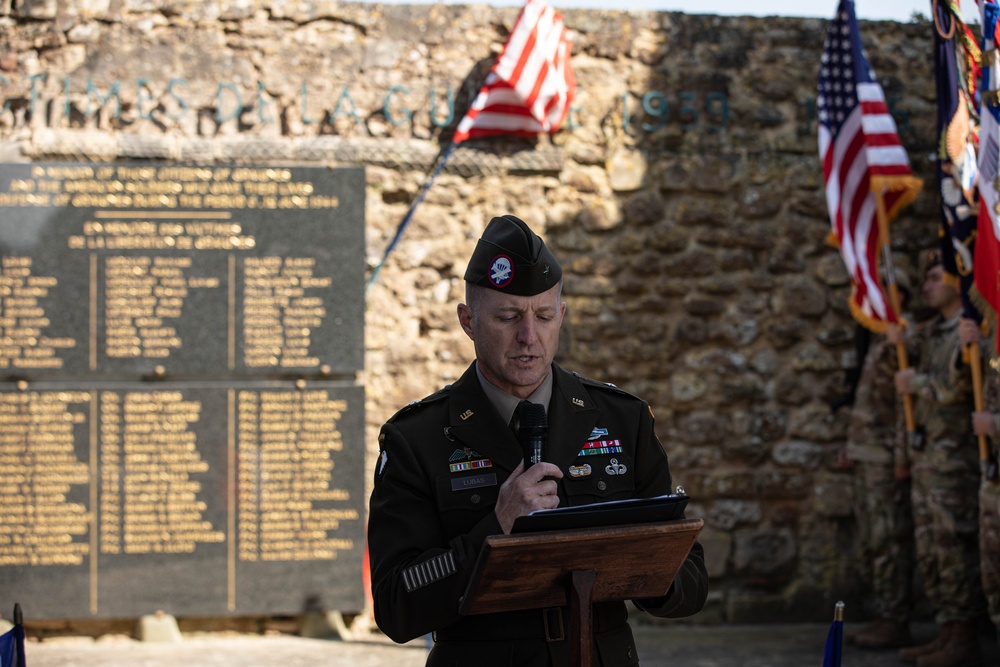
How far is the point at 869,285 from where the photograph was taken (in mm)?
5367

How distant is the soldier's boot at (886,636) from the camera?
5328mm

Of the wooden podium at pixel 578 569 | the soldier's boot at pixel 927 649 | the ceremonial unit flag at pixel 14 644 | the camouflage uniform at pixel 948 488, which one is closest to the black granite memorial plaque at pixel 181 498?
the ceremonial unit flag at pixel 14 644

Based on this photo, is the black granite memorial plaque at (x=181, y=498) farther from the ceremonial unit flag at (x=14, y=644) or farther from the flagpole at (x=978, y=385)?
the flagpole at (x=978, y=385)

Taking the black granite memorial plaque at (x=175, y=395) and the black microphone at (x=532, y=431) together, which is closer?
the black microphone at (x=532, y=431)

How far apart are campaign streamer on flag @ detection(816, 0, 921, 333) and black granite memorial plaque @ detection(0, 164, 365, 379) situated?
2.52 meters

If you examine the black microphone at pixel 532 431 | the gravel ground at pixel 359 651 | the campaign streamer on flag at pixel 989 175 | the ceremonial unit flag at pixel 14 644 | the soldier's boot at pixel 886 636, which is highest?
the campaign streamer on flag at pixel 989 175

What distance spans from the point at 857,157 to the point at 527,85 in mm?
1773

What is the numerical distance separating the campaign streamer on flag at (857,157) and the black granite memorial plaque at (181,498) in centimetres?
267

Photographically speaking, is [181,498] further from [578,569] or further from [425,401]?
[578,569]

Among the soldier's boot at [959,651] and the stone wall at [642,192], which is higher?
the stone wall at [642,192]

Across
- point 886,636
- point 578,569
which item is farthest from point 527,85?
point 578,569

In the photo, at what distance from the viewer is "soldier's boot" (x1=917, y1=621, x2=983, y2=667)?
4929 millimetres

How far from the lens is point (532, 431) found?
6.80 ft

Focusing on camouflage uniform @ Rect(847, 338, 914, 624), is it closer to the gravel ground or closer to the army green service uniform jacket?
the gravel ground
